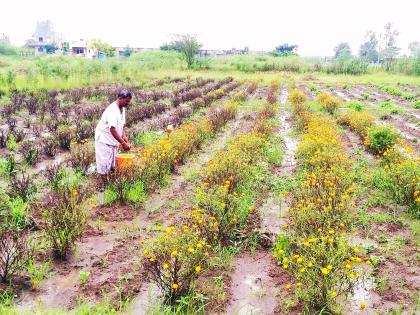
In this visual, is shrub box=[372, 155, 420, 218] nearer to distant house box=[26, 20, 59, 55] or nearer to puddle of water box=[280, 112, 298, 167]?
puddle of water box=[280, 112, 298, 167]

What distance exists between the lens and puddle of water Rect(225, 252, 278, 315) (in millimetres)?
3764

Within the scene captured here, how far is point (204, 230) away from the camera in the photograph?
15.3ft

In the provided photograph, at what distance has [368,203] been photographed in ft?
20.4

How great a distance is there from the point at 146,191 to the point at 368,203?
11.3 feet

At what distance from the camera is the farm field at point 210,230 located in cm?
370

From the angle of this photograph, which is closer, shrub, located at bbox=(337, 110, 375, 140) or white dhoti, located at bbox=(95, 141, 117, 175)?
white dhoti, located at bbox=(95, 141, 117, 175)

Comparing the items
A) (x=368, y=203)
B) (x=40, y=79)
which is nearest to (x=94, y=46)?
(x=40, y=79)

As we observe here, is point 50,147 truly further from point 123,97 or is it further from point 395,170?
point 395,170

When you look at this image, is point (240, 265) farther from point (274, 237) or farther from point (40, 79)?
point (40, 79)

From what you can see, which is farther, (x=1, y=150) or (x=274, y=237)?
(x=1, y=150)

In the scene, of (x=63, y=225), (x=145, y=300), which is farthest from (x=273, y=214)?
(x=63, y=225)

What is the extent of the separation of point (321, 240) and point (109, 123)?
11.5 feet

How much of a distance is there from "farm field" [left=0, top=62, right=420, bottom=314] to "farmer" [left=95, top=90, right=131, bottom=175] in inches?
13.9

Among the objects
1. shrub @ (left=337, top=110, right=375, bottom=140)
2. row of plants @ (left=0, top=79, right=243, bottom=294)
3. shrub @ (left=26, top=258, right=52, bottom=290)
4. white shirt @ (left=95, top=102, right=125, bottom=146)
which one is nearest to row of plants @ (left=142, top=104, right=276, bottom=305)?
row of plants @ (left=0, top=79, right=243, bottom=294)
